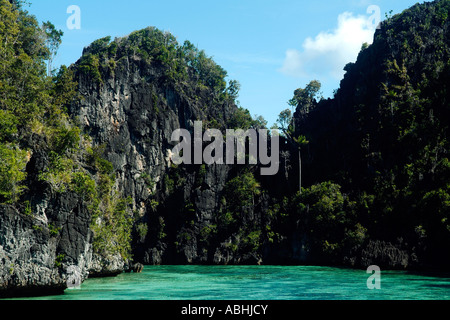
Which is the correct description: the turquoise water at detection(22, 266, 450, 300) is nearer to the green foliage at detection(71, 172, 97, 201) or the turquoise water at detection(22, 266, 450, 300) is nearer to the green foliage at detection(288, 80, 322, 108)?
the green foliage at detection(71, 172, 97, 201)

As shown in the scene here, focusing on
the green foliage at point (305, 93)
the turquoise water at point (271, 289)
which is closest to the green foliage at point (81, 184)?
the turquoise water at point (271, 289)

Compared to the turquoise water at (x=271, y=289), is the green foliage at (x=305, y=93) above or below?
above

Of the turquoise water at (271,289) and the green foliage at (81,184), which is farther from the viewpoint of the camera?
the green foliage at (81,184)

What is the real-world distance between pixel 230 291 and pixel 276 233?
83.3 feet

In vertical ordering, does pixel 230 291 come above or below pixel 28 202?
below

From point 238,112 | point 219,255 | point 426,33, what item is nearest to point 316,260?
point 219,255

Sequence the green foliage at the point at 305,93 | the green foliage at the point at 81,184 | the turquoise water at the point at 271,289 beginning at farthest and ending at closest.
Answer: the green foliage at the point at 305,93
the green foliage at the point at 81,184
the turquoise water at the point at 271,289

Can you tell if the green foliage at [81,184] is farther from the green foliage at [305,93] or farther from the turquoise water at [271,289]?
the green foliage at [305,93]

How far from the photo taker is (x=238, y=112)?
62.6 m

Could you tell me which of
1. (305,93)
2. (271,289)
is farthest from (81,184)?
(305,93)

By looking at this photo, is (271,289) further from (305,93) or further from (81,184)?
(305,93)

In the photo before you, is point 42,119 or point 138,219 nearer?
point 42,119

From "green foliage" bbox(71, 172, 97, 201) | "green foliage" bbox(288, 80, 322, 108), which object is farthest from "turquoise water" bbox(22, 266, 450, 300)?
"green foliage" bbox(288, 80, 322, 108)
